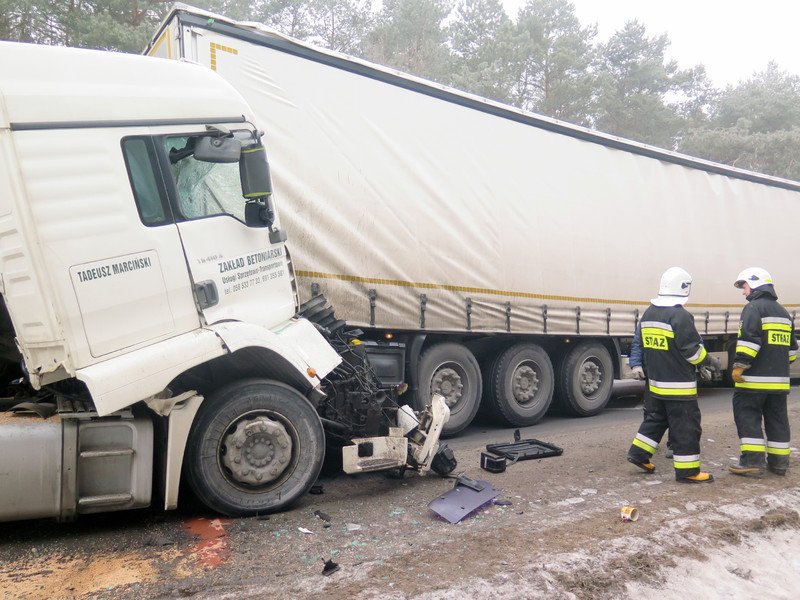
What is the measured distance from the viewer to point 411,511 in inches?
159

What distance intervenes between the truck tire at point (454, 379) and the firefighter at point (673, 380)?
6.11 feet

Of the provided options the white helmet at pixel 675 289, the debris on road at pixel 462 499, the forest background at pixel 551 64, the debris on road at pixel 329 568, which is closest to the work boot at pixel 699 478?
the white helmet at pixel 675 289

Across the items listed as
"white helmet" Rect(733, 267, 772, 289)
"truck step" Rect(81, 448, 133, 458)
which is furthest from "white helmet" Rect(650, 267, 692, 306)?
"truck step" Rect(81, 448, 133, 458)

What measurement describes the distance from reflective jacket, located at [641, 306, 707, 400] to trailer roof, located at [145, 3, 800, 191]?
2.93 meters

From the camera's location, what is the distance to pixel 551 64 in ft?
81.6

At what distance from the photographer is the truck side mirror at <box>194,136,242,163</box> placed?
3.66 metres

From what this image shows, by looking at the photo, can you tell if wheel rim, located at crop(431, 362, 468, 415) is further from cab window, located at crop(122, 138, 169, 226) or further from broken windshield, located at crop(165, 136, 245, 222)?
cab window, located at crop(122, 138, 169, 226)

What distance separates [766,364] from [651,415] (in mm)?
1047

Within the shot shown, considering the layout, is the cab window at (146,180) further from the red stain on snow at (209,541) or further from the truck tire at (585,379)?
the truck tire at (585,379)

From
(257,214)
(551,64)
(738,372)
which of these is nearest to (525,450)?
(738,372)

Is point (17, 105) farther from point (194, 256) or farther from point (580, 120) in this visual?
point (580, 120)

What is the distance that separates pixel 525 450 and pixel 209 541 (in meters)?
3.01

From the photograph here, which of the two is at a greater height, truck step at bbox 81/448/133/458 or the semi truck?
the semi truck

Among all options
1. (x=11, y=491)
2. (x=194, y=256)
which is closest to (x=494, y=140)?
(x=194, y=256)
